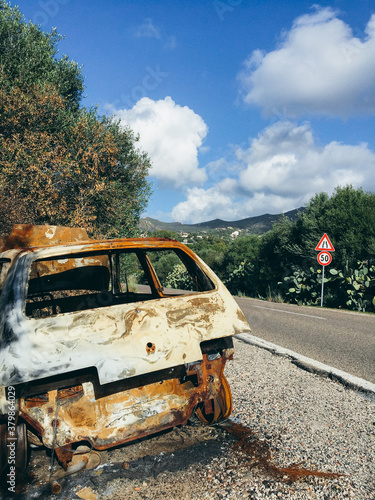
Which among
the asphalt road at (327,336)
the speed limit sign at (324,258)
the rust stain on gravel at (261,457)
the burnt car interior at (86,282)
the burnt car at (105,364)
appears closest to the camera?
the burnt car at (105,364)

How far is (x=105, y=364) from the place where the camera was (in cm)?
251

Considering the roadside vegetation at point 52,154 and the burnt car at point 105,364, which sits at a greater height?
the roadside vegetation at point 52,154

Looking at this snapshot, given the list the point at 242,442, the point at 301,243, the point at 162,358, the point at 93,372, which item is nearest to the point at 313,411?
the point at 242,442

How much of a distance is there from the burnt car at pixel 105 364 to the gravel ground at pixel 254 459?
0.25m

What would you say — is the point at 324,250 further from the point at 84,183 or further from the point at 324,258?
the point at 84,183

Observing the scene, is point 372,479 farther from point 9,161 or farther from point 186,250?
point 9,161

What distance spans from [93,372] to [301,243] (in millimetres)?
17719

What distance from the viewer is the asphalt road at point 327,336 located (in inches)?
233

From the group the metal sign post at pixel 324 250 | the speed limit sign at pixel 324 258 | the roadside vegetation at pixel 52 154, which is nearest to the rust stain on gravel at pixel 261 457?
the roadside vegetation at pixel 52 154

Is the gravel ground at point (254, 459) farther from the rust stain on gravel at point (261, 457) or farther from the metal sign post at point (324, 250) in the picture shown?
the metal sign post at point (324, 250)

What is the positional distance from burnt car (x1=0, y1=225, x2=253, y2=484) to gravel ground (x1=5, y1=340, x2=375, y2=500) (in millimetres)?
247

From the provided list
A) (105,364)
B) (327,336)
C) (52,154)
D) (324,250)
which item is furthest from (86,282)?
(324,250)

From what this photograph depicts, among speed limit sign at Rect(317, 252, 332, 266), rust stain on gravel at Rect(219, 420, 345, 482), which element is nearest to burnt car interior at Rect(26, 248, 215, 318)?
rust stain on gravel at Rect(219, 420, 345, 482)

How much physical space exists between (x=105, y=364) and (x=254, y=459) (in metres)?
1.35
